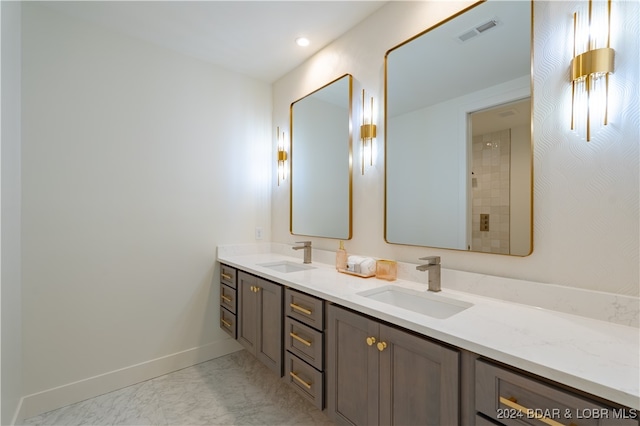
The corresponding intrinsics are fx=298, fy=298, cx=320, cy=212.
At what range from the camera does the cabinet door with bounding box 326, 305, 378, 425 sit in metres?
1.25

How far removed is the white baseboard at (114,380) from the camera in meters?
1.89

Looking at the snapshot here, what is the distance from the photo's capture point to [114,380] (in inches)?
85.4

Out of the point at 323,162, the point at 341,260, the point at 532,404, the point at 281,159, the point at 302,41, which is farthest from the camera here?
the point at 281,159

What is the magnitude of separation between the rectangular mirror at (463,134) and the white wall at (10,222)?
6.83ft

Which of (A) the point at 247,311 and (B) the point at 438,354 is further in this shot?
(A) the point at 247,311

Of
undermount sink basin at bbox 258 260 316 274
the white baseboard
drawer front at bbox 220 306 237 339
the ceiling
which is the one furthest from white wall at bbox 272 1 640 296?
the white baseboard

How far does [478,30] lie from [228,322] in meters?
2.61

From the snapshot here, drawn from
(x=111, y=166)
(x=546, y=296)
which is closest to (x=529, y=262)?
(x=546, y=296)

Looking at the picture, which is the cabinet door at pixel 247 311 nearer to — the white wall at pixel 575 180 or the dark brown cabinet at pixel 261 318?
the dark brown cabinet at pixel 261 318

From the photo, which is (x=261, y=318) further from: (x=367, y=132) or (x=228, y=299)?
(x=367, y=132)

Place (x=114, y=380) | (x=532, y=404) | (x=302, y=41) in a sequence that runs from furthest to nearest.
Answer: (x=302, y=41)
(x=114, y=380)
(x=532, y=404)

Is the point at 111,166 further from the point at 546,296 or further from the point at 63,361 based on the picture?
the point at 546,296

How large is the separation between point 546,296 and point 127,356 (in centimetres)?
269

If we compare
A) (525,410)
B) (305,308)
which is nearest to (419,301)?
(305,308)
